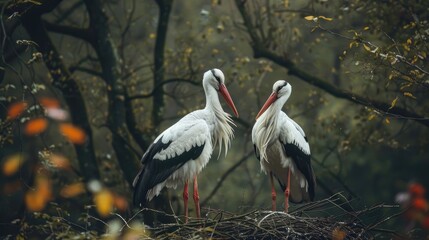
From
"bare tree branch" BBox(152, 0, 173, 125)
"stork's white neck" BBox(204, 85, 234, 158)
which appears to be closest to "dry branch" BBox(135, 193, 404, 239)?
"stork's white neck" BBox(204, 85, 234, 158)

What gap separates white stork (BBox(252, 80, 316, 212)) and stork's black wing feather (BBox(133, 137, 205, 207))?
780 millimetres

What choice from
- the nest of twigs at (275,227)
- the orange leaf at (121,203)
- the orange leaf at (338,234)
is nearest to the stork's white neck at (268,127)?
the orange leaf at (121,203)

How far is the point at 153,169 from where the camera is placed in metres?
8.26

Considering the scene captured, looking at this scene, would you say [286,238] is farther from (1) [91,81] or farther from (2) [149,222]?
(1) [91,81]

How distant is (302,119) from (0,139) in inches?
380

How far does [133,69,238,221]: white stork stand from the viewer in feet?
27.2

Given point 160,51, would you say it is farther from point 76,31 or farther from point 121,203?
point 121,203

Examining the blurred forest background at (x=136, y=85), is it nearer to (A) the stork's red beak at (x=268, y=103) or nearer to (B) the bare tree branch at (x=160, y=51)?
(B) the bare tree branch at (x=160, y=51)

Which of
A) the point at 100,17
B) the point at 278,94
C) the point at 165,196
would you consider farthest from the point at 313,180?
the point at 100,17

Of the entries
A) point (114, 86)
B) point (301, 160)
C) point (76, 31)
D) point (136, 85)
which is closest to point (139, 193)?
point (301, 160)

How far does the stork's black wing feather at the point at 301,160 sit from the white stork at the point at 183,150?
69cm

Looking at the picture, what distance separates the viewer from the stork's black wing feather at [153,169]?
27.0 ft

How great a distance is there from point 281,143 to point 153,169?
4.61ft

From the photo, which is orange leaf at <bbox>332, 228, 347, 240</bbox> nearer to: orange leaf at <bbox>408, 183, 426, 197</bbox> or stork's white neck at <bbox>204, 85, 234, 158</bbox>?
orange leaf at <bbox>408, 183, 426, 197</bbox>
